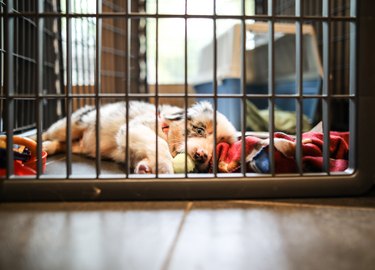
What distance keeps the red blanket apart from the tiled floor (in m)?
0.16

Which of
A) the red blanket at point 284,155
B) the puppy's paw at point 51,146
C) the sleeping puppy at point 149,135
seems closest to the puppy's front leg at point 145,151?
the sleeping puppy at point 149,135

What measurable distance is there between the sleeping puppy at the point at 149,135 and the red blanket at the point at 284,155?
9 centimetres

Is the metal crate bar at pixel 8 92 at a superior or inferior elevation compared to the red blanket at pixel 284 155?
superior

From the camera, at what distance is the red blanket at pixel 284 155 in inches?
54.0

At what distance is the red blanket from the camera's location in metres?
1.37

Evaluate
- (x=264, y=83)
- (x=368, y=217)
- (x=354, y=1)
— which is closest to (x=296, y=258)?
(x=368, y=217)

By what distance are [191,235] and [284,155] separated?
0.58 meters

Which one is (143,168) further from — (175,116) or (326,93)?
(326,93)

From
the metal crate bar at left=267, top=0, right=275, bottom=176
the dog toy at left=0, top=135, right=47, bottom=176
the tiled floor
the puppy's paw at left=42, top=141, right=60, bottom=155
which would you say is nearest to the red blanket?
the metal crate bar at left=267, top=0, right=275, bottom=176

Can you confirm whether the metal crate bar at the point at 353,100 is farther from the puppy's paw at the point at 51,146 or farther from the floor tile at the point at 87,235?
the puppy's paw at the point at 51,146

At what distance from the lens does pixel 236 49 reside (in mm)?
2955

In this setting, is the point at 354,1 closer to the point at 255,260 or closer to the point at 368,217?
the point at 368,217

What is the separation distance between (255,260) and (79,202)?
0.65 m

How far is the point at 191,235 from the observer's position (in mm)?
950
